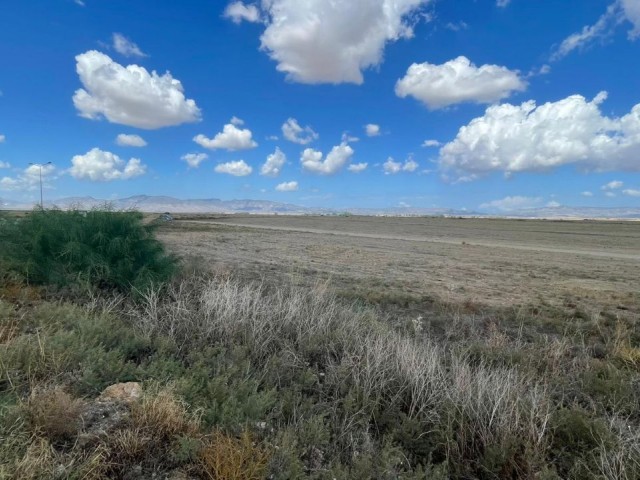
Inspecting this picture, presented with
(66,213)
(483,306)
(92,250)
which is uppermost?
(66,213)

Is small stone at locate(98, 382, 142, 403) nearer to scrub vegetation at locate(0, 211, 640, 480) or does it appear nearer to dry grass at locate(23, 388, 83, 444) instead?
scrub vegetation at locate(0, 211, 640, 480)

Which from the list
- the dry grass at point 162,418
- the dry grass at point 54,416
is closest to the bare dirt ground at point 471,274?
the dry grass at point 162,418

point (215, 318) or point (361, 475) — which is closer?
point (361, 475)

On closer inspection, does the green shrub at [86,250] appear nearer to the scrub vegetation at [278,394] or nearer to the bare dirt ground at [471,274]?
the scrub vegetation at [278,394]

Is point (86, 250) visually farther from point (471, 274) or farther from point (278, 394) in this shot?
point (471, 274)

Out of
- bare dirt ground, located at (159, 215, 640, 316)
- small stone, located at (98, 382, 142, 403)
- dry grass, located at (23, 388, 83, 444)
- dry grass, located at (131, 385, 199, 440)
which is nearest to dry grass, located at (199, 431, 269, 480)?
dry grass, located at (131, 385, 199, 440)

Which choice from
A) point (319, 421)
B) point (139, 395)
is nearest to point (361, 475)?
point (319, 421)

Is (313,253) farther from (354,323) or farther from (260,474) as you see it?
(260,474)

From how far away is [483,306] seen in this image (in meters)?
12.3

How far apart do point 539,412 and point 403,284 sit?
1014 cm

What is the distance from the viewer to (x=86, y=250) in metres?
9.62

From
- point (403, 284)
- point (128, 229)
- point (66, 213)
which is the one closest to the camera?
point (128, 229)

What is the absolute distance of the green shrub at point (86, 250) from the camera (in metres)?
9.33

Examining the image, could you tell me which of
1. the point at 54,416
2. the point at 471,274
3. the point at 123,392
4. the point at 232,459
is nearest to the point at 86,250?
the point at 123,392
